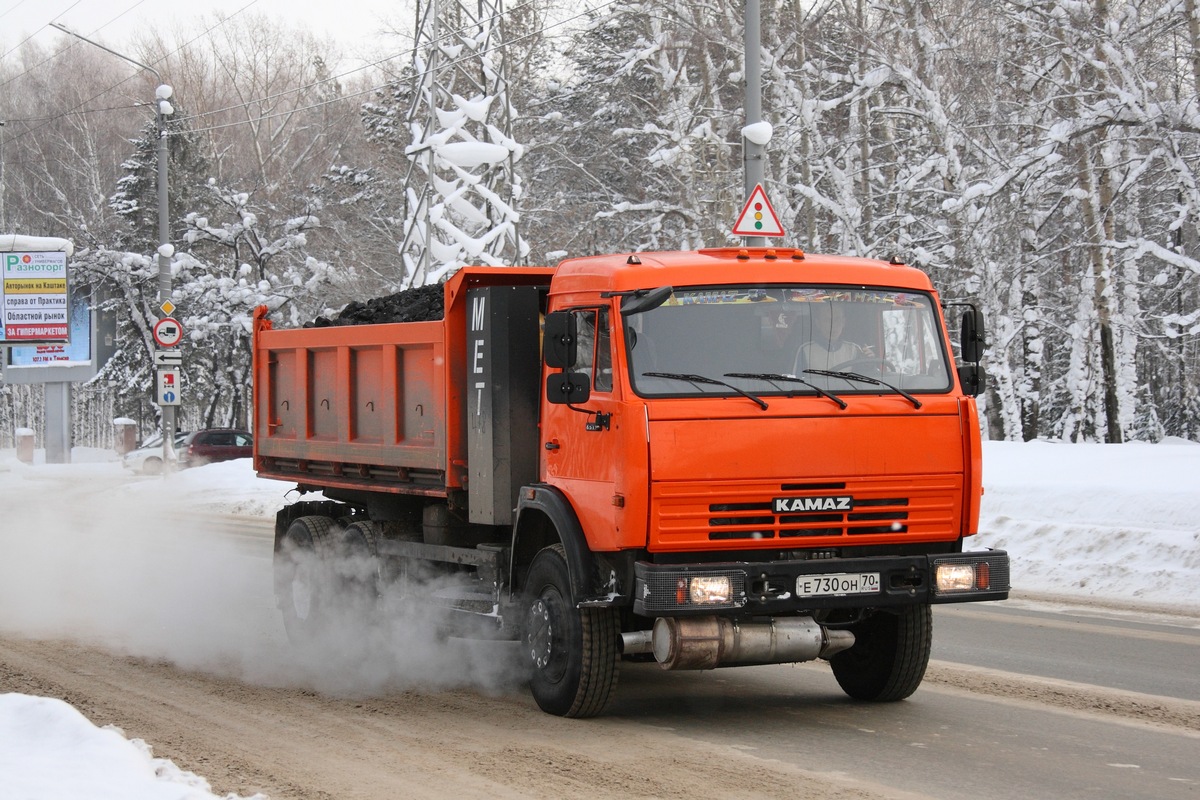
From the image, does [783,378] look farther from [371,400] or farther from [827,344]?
[371,400]

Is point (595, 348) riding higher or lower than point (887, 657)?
higher

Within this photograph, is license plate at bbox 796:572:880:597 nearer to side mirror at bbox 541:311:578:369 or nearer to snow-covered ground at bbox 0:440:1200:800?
side mirror at bbox 541:311:578:369

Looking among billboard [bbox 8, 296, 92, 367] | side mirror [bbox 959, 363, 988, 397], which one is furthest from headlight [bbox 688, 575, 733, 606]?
billboard [bbox 8, 296, 92, 367]

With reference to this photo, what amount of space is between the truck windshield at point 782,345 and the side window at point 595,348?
18 centimetres

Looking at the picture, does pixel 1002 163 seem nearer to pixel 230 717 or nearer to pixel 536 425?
pixel 536 425

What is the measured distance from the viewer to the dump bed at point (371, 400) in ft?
29.7

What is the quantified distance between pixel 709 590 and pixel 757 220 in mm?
8032

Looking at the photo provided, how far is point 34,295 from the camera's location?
155 feet

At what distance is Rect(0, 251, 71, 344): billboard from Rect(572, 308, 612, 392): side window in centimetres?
4314

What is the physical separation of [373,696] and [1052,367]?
33.8 metres

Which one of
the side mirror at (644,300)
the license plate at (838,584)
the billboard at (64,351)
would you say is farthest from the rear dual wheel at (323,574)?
the billboard at (64,351)

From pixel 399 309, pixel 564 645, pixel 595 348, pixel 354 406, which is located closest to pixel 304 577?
pixel 354 406

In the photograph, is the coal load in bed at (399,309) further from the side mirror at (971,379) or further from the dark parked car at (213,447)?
the dark parked car at (213,447)

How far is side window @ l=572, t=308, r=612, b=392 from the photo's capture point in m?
7.52
